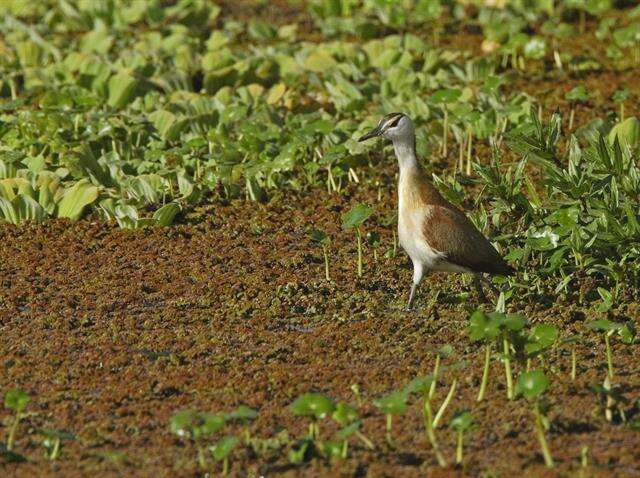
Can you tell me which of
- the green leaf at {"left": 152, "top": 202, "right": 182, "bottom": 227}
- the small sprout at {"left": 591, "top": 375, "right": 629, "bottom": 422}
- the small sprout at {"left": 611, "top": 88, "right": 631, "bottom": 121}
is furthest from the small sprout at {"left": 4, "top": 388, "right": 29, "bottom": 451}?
the small sprout at {"left": 611, "top": 88, "right": 631, "bottom": 121}

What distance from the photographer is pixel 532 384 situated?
5.99 m

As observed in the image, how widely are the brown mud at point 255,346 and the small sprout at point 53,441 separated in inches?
1.3

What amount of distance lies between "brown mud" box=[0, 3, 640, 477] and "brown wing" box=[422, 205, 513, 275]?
288 millimetres

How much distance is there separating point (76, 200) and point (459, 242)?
2960 mm

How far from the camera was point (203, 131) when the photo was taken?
10.8 meters

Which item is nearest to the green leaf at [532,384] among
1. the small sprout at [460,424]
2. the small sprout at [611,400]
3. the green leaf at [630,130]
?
the small sprout at [611,400]

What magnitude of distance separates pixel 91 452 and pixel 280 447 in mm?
829

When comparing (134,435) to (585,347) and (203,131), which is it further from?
(203,131)

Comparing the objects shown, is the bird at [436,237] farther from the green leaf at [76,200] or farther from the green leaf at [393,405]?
the green leaf at [76,200]

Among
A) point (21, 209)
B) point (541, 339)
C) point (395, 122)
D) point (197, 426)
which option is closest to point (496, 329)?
point (541, 339)

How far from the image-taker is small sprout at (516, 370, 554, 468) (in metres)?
5.73

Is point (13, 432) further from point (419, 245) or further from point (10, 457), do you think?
point (419, 245)

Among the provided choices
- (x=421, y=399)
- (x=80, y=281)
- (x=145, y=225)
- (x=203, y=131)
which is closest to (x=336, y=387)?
(x=421, y=399)

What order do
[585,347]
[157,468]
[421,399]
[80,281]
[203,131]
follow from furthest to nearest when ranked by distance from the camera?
[203,131]
[80,281]
[585,347]
[421,399]
[157,468]
